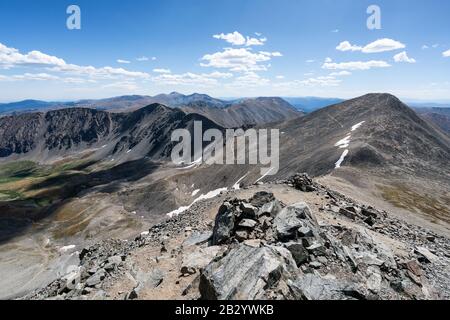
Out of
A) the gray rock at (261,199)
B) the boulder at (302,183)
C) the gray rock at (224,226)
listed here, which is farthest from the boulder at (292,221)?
the boulder at (302,183)

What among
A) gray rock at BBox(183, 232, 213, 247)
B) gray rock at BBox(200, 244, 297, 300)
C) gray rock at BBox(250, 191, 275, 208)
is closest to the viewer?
gray rock at BBox(200, 244, 297, 300)

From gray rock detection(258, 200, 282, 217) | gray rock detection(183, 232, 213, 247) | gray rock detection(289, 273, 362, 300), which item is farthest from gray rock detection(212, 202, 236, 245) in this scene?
gray rock detection(289, 273, 362, 300)

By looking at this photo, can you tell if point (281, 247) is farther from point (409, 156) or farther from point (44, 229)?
point (44, 229)

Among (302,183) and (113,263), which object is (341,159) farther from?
(113,263)

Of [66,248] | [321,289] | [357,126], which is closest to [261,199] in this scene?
[321,289]

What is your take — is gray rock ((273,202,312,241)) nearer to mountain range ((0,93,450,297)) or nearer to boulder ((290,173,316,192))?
mountain range ((0,93,450,297))

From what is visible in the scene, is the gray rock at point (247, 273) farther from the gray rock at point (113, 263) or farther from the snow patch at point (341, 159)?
the snow patch at point (341, 159)
